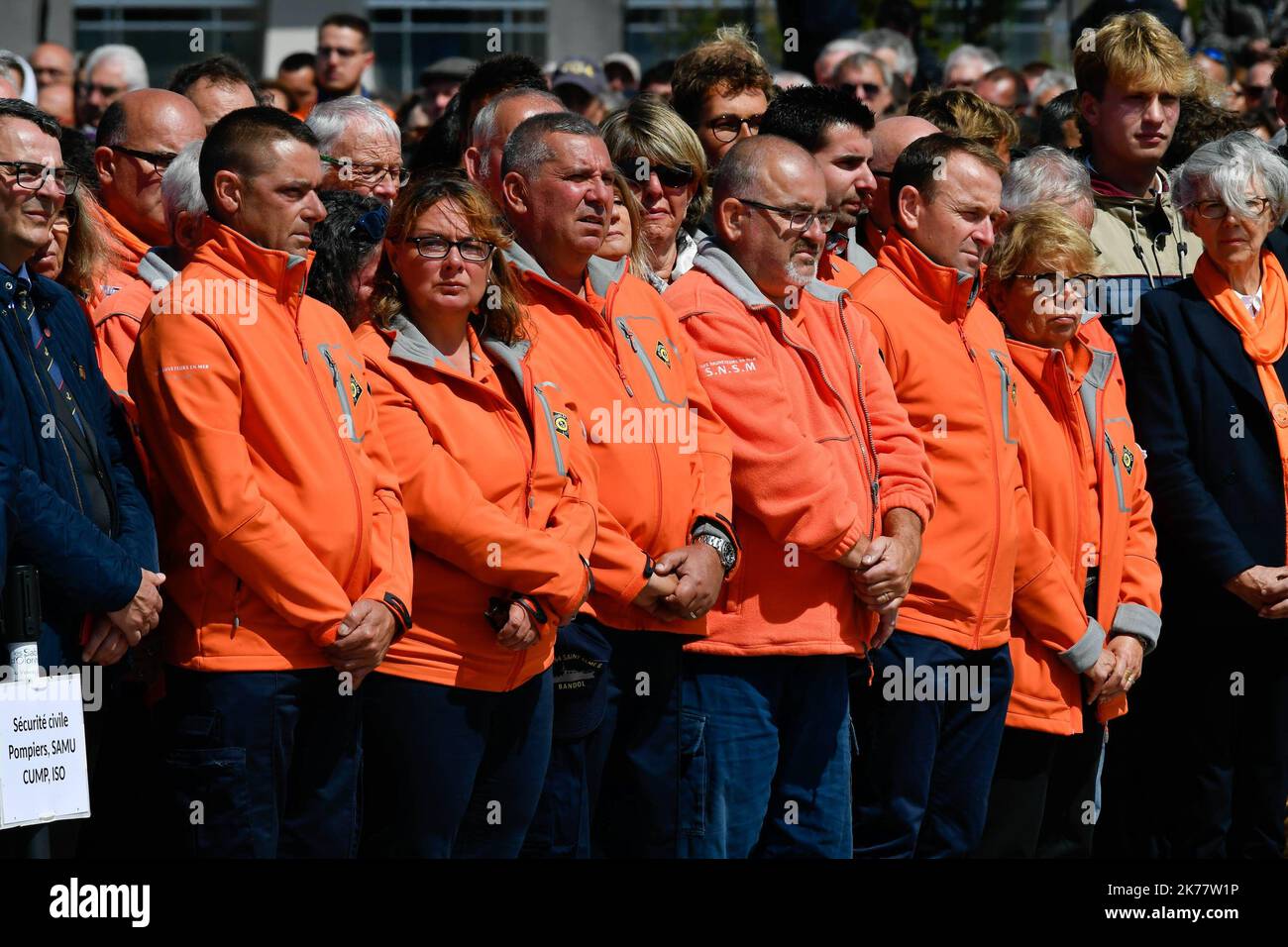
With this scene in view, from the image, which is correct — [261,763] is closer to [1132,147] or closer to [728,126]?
[728,126]

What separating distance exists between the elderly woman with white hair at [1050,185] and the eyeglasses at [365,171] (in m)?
2.11

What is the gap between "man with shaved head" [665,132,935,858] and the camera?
5.10 m

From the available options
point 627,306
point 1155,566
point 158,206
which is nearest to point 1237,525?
point 1155,566

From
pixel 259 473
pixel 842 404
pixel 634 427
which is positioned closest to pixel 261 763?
pixel 259 473

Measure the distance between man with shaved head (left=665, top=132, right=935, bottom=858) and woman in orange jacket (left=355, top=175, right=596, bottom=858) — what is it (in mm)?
551

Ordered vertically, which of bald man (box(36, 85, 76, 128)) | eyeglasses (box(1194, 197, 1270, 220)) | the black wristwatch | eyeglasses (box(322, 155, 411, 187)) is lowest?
the black wristwatch

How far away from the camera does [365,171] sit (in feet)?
20.9

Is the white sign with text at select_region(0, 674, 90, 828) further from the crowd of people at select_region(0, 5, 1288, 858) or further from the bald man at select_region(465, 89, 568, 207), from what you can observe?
the bald man at select_region(465, 89, 568, 207)

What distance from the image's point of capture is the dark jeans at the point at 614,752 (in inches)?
194

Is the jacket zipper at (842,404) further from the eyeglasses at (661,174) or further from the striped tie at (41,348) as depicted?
the striped tie at (41,348)

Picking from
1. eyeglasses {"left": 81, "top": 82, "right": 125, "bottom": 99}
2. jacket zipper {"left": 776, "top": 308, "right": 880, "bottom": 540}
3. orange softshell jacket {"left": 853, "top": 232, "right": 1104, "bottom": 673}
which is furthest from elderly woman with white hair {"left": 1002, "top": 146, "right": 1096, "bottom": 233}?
eyeglasses {"left": 81, "top": 82, "right": 125, "bottom": 99}

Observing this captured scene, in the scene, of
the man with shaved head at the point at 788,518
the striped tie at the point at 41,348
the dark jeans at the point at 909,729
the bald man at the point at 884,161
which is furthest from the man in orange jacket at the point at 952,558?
the striped tie at the point at 41,348

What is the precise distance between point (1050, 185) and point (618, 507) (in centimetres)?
225

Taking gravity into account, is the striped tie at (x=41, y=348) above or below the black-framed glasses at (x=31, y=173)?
below
